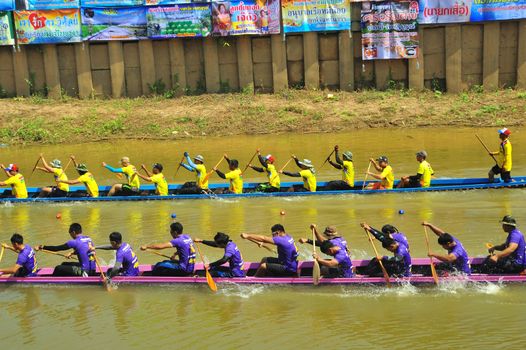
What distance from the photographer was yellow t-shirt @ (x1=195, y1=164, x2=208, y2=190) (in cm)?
1877

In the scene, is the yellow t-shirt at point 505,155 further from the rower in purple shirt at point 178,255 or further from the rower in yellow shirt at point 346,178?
the rower in purple shirt at point 178,255

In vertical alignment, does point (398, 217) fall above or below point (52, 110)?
below

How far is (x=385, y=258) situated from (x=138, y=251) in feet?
18.1

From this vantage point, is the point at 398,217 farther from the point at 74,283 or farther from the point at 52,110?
the point at 52,110

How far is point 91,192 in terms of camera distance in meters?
19.0

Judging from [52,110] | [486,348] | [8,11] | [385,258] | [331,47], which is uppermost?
[8,11]

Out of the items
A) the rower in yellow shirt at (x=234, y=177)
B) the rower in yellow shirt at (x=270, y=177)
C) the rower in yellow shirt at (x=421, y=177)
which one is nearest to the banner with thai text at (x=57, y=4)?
the rower in yellow shirt at (x=234, y=177)

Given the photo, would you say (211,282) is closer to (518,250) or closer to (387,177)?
(518,250)

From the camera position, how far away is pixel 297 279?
11930 mm

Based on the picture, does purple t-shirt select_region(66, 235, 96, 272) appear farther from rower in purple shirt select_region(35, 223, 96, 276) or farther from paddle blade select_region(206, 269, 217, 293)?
paddle blade select_region(206, 269, 217, 293)

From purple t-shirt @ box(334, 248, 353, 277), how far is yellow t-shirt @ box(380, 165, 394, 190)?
250 inches

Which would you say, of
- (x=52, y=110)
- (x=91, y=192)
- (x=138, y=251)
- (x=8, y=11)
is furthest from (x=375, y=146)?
(x=8, y=11)

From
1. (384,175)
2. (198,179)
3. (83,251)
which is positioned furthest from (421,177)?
(83,251)

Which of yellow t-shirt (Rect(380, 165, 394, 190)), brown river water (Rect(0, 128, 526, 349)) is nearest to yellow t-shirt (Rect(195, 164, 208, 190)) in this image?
brown river water (Rect(0, 128, 526, 349))
